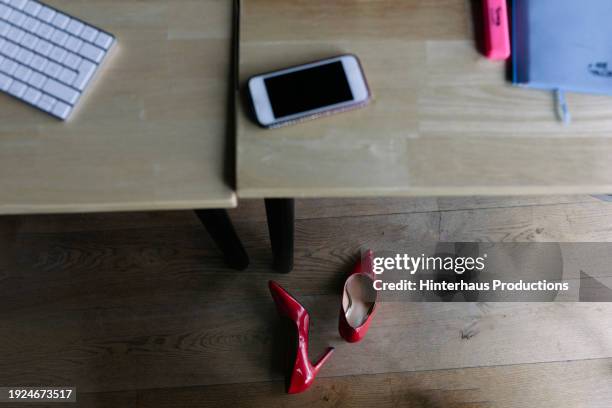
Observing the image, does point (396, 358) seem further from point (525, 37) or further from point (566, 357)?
point (525, 37)

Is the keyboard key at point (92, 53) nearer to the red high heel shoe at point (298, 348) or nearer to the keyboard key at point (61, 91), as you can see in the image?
the keyboard key at point (61, 91)

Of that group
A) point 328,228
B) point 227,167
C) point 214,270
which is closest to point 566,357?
point 328,228

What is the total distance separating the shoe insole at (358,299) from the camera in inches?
49.1

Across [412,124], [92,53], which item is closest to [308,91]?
[412,124]

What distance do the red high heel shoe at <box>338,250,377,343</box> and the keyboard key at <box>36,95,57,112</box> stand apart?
31.7 inches

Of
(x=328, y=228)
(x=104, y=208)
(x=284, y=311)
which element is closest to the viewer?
(x=104, y=208)

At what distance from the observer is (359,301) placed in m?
1.27

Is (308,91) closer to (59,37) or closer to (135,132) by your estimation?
(135,132)

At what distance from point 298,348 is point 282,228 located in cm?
36

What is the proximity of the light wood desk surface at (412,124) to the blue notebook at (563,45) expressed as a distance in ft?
0.07

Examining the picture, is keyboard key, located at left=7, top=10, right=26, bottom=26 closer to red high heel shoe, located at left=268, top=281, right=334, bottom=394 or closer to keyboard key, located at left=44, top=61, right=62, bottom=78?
keyboard key, located at left=44, top=61, right=62, bottom=78

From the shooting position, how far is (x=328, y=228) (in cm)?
133

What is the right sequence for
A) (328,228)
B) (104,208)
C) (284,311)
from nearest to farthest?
(104,208), (284,311), (328,228)

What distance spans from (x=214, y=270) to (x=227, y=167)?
2.21ft
